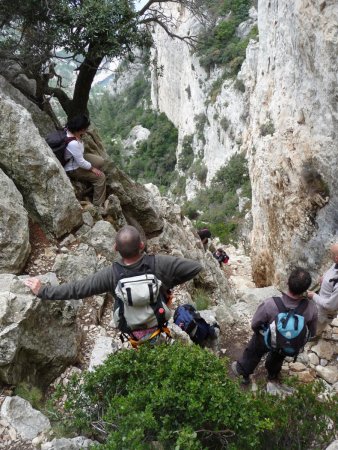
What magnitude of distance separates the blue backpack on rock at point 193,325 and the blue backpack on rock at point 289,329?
1.30m

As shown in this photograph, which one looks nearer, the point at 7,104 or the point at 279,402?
the point at 279,402

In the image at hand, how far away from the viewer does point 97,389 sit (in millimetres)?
2830

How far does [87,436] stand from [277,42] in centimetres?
1150

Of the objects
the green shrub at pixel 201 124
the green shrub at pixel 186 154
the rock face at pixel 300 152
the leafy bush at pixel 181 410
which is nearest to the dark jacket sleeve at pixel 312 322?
the leafy bush at pixel 181 410

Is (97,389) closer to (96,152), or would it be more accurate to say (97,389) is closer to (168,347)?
(168,347)

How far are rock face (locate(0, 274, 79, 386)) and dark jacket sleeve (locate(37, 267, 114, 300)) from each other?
549 millimetres

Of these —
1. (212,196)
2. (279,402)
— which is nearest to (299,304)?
(279,402)

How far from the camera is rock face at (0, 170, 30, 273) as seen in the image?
493 cm

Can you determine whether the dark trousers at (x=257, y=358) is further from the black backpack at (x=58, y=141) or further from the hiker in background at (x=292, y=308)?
the black backpack at (x=58, y=141)

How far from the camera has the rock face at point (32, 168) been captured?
5.80m

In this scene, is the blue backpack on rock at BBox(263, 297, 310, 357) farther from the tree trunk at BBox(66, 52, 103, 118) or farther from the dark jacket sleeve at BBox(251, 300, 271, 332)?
the tree trunk at BBox(66, 52, 103, 118)

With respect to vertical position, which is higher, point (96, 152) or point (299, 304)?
point (96, 152)

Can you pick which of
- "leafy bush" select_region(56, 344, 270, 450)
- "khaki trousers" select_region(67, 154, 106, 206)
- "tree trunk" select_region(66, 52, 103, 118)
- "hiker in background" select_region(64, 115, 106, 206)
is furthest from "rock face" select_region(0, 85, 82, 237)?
"leafy bush" select_region(56, 344, 270, 450)

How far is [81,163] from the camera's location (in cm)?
686
